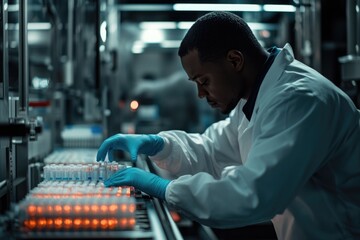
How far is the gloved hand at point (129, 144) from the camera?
2260 mm

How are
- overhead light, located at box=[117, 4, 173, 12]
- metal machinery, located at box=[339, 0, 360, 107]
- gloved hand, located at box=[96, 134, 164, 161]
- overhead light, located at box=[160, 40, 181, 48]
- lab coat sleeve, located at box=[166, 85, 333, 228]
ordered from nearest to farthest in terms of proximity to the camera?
lab coat sleeve, located at box=[166, 85, 333, 228] < gloved hand, located at box=[96, 134, 164, 161] < metal machinery, located at box=[339, 0, 360, 107] < overhead light, located at box=[117, 4, 173, 12] < overhead light, located at box=[160, 40, 181, 48]

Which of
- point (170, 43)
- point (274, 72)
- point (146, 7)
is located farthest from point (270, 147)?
point (170, 43)

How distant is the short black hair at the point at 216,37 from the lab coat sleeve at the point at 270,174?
32cm

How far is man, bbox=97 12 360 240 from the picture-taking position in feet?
5.35

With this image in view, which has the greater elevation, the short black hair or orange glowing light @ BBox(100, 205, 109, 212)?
the short black hair

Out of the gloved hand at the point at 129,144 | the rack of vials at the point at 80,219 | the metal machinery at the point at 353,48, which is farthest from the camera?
the metal machinery at the point at 353,48

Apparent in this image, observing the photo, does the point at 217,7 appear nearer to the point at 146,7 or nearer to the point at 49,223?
the point at 146,7

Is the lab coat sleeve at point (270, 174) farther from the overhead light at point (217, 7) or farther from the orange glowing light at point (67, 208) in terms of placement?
the overhead light at point (217, 7)

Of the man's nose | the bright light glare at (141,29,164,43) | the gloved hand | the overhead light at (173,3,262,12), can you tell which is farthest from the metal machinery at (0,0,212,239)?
the bright light glare at (141,29,164,43)

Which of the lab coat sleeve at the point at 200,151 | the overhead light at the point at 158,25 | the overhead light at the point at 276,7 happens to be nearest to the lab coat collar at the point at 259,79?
the lab coat sleeve at the point at 200,151

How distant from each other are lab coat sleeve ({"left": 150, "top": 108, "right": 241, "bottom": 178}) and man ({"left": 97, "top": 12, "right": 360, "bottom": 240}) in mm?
168

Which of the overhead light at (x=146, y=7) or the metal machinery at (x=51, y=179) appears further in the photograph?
the overhead light at (x=146, y=7)

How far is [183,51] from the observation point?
2.00 meters

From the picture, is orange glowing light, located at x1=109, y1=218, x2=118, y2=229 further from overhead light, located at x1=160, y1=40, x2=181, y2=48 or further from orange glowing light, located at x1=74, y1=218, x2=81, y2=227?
overhead light, located at x1=160, y1=40, x2=181, y2=48
